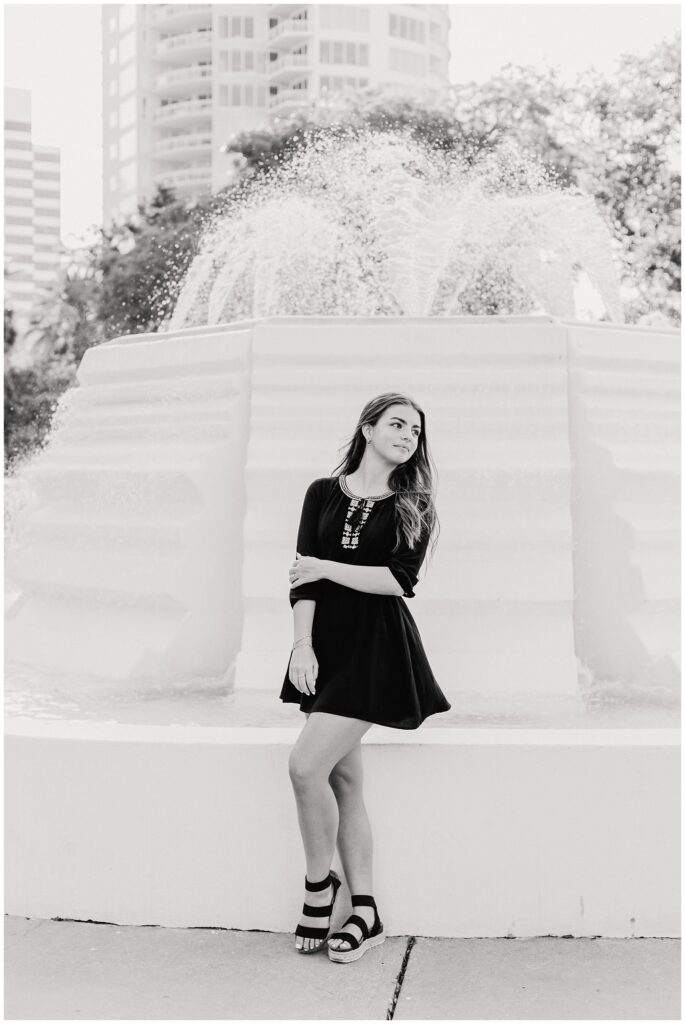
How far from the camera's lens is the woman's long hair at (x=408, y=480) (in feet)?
10.2

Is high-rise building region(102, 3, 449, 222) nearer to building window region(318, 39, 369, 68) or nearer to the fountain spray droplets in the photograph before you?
building window region(318, 39, 369, 68)

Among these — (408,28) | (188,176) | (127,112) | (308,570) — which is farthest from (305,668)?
(127,112)

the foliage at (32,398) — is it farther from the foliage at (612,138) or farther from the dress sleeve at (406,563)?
the dress sleeve at (406,563)

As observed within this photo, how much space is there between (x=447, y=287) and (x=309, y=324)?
1326 cm

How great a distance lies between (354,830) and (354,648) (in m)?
0.53

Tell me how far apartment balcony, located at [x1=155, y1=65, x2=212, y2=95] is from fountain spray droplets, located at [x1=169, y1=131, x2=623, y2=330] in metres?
35.0

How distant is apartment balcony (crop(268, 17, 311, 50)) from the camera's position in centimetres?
5106

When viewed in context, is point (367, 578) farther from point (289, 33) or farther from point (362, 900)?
point (289, 33)

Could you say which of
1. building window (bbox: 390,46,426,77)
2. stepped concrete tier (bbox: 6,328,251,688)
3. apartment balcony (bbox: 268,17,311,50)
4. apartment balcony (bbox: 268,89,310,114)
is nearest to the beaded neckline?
→ stepped concrete tier (bbox: 6,328,251,688)

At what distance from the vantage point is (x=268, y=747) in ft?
11.0

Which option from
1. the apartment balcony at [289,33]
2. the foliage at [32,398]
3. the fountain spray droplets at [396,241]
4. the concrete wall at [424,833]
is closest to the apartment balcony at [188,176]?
the apartment balcony at [289,33]

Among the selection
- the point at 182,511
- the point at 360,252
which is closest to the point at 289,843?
the point at 182,511

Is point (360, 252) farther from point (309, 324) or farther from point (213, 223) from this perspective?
point (309, 324)

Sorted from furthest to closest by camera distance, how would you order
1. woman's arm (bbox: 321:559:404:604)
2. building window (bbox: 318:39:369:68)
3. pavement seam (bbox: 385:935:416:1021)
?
1. building window (bbox: 318:39:369:68)
2. woman's arm (bbox: 321:559:404:604)
3. pavement seam (bbox: 385:935:416:1021)
